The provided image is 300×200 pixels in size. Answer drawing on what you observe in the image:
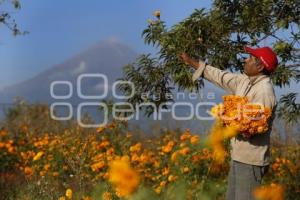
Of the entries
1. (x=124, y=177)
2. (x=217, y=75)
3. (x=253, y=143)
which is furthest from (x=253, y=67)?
(x=124, y=177)

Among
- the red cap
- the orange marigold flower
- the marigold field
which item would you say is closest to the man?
the red cap

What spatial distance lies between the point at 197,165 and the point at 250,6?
1598mm

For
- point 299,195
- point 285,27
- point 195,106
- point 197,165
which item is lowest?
point 299,195

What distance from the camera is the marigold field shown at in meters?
4.55

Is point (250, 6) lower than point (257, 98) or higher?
higher

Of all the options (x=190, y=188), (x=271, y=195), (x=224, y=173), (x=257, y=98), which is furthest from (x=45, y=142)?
(x=271, y=195)

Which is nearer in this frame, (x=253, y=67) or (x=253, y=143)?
(x=253, y=143)

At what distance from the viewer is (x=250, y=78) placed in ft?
13.9

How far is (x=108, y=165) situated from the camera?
6402 millimetres

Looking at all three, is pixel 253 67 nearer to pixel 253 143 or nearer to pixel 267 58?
pixel 267 58

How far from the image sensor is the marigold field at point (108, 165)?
14.9ft

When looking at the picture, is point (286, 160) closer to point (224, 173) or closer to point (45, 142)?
point (224, 173)

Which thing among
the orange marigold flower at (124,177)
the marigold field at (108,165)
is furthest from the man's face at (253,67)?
the orange marigold flower at (124,177)

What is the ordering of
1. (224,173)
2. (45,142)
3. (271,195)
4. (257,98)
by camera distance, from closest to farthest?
(271,195)
(257,98)
(224,173)
(45,142)
